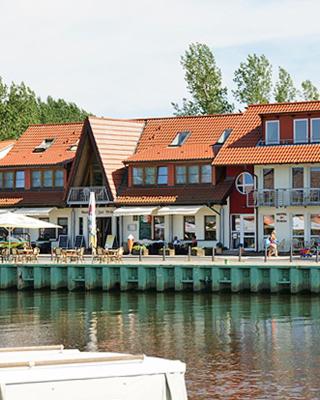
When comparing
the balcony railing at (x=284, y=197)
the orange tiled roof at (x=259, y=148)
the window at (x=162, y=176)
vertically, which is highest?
the orange tiled roof at (x=259, y=148)

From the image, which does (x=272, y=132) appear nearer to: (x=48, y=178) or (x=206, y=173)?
(x=206, y=173)

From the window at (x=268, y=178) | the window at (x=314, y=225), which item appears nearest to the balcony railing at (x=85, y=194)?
the window at (x=268, y=178)

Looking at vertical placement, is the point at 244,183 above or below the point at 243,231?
above

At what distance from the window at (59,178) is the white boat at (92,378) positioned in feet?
188

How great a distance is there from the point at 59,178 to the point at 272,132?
15.3m

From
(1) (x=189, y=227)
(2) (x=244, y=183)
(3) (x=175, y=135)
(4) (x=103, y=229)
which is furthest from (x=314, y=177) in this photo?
(4) (x=103, y=229)

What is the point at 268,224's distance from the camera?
2512 inches

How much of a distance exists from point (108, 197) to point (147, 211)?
353 centimetres

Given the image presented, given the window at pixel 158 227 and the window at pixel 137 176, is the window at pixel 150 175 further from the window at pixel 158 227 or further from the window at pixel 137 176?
the window at pixel 158 227

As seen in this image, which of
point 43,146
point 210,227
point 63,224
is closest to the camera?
point 210,227

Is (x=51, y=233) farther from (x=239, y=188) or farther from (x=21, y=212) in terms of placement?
(x=239, y=188)

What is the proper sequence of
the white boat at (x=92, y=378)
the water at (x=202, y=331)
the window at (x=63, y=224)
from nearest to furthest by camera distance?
1. the white boat at (x=92, y=378)
2. the water at (x=202, y=331)
3. the window at (x=63, y=224)

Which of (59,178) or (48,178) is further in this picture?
(48,178)

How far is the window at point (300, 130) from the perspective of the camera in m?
63.6
